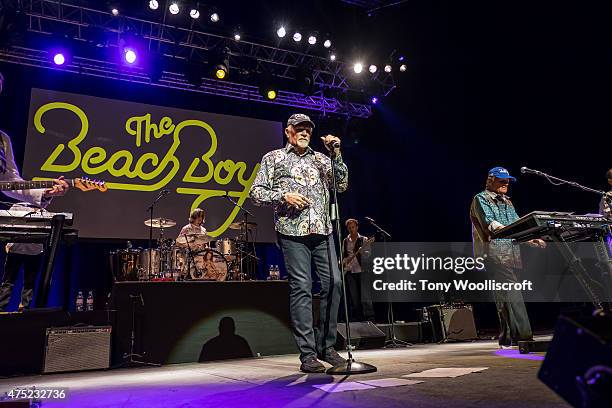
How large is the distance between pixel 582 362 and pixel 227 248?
7.31 m

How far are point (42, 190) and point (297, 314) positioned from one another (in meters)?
3.35

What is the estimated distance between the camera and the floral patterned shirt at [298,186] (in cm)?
345

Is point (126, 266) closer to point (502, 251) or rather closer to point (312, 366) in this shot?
point (312, 366)

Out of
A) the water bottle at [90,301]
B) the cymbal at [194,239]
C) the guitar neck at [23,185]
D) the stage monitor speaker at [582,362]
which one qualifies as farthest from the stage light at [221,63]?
the stage monitor speaker at [582,362]

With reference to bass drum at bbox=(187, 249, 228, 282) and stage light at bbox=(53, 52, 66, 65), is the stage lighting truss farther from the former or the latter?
bass drum at bbox=(187, 249, 228, 282)

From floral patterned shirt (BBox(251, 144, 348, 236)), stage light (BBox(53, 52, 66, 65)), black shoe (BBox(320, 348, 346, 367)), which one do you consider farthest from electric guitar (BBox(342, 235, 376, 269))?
stage light (BBox(53, 52, 66, 65))

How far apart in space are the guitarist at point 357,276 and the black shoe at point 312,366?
18.9 ft

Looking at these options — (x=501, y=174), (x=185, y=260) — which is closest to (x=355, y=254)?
(x=185, y=260)

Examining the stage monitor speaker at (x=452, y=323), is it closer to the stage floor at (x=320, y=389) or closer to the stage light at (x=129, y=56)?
the stage floor at (x=320, y=389)

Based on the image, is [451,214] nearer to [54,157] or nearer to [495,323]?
[495,323]

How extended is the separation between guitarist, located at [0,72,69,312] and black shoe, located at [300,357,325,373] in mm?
3240

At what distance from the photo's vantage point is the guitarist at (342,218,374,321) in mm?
9172

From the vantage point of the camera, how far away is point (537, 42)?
8609mm

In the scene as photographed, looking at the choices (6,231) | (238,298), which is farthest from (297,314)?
(6,231)
